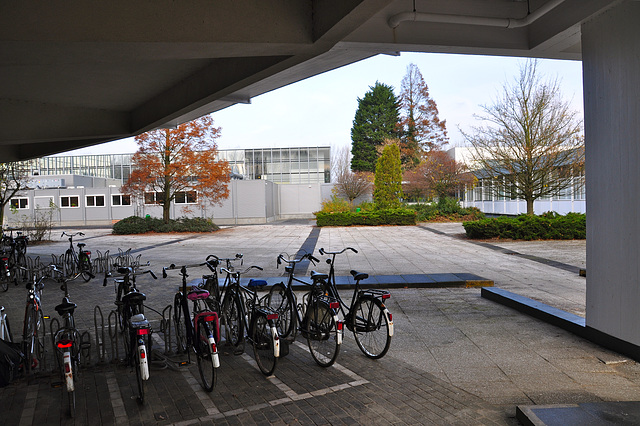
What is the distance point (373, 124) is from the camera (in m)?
54.4

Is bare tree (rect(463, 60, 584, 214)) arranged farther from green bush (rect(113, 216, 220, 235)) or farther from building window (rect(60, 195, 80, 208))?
building window (rect(60, 195, 80, 208))

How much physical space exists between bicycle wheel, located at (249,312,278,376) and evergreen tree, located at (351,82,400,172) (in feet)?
160

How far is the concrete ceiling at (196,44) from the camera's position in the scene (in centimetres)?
406

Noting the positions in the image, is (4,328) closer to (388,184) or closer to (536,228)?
(536,228)

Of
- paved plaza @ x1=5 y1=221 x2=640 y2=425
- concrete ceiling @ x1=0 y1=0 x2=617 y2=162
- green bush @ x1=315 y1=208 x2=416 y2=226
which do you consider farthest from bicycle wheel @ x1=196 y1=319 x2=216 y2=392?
green bush @ x1=315 y1=208 x2=416 y2=226

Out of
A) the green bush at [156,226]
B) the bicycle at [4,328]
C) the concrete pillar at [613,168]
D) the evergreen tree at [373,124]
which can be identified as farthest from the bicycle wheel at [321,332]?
the evergreen tree at [373,124]

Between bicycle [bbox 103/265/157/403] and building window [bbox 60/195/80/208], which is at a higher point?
building window [bbox 60/195/80/208]

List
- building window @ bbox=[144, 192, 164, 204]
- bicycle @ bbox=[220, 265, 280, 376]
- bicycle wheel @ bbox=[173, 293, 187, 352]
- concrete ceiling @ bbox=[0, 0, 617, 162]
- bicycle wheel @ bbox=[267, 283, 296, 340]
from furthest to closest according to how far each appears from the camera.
→ building window @ bbox=[144, 192, 164, 204], bicycle wheel @ bbox=[267, 283, 296, 340], bicycle wheel @ bbox=[173, 293, 187, 352], bicycle @ bbox=[220, 265, 280, 376], concrete ceiling @ bbox=[0, 0, 617, 162]

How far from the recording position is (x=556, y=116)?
19609mm

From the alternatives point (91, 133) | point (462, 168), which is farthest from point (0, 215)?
point (462, 168)

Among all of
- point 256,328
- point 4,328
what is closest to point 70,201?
point 4,328

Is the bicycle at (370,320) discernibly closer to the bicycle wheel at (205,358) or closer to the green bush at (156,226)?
the bicycle wheel at (205,358)

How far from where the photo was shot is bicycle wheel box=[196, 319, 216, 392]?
4348 millimetres

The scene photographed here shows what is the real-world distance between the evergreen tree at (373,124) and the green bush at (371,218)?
23371mm
